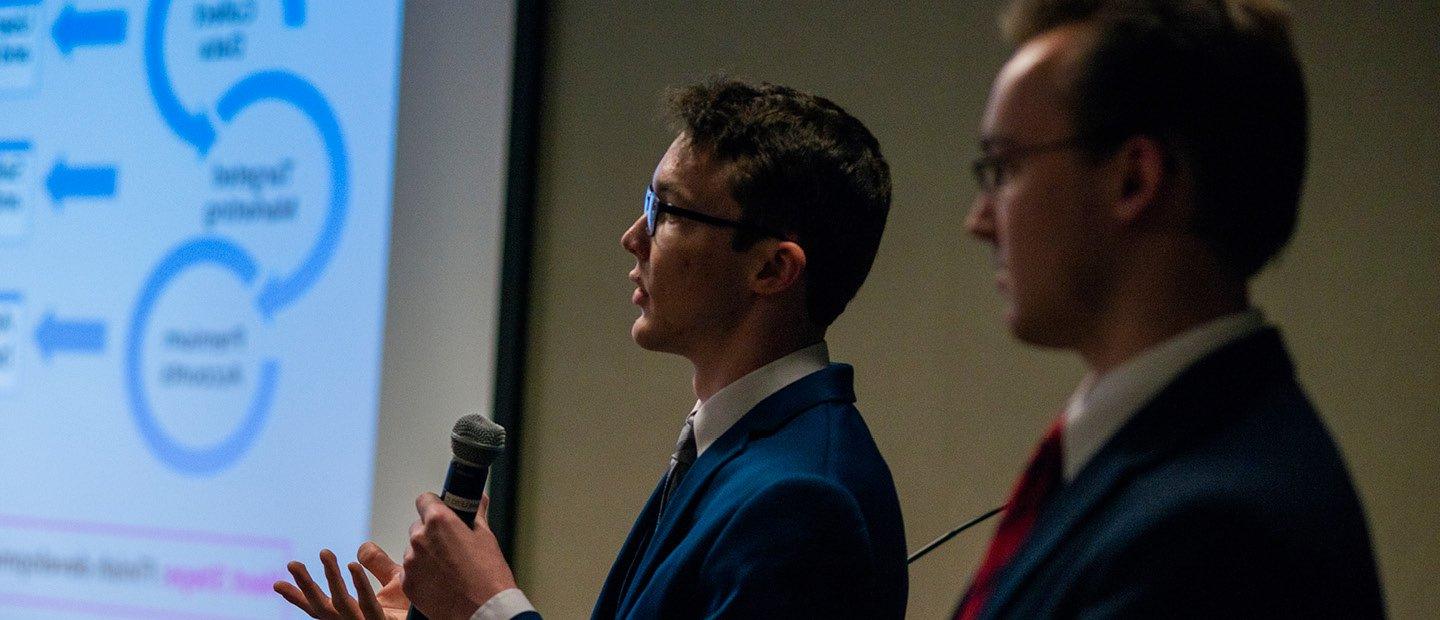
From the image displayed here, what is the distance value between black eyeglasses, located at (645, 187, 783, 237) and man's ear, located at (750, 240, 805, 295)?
23 mm

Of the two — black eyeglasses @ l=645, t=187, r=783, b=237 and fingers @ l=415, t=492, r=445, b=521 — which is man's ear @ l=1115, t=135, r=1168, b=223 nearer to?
black eyeglasses @ l=645, t=187, r=783, b=237

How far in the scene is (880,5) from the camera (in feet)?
8.50

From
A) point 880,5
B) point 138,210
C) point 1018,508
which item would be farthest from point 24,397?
point 1018,508

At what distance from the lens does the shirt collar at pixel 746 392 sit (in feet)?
4.98

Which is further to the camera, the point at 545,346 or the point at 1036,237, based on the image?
the point at 545,346

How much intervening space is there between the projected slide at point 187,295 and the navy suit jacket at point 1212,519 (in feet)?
7.01

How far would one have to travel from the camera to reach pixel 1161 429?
83cm

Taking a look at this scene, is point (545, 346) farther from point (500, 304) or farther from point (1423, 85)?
point (1423, 85)

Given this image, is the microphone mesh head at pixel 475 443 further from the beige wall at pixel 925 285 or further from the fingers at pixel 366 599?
the beige wall at pixel 925 285

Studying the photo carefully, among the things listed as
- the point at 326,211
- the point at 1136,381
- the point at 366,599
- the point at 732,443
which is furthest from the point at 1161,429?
the point at 326,211

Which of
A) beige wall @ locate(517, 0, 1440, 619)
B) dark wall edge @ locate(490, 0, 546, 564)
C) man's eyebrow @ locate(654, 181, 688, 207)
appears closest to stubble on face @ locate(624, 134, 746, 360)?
man's eyebrow @ locate(654, 181, 688, 207)

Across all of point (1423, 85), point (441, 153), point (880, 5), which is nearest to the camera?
point (1423, 85)

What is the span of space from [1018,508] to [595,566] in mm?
1923

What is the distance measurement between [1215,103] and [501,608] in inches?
33.4
